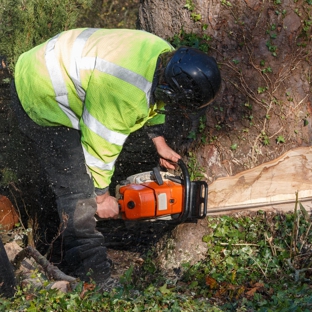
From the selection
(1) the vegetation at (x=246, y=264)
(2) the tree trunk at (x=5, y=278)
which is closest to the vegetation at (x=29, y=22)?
Result: (1) the vegetation at (x=246, y=264)

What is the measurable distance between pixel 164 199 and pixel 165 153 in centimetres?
48

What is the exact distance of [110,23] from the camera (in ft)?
32.1

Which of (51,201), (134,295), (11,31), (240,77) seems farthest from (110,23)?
(134,295)

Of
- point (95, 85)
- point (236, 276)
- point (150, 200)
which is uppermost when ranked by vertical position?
point (95, 85)

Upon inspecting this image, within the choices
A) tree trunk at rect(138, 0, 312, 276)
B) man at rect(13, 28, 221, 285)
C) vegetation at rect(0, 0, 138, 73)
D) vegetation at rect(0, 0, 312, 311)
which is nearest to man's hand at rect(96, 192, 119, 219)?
man at rect(13, 28, 221, 285)

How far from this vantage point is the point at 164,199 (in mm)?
3840

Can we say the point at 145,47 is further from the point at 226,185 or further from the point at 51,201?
the point at 51,201

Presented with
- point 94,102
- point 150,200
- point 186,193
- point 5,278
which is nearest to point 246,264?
point 186,193

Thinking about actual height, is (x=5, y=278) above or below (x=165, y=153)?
below

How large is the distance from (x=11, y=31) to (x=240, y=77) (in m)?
2.94

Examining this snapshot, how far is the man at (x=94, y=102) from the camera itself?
11.2 ft

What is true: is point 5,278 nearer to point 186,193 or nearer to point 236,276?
point 186,193

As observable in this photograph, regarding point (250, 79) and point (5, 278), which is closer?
point (5, 278)

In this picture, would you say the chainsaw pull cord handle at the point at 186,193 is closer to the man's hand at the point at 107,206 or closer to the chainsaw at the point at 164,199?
the chainsaw at the point at 164,199
